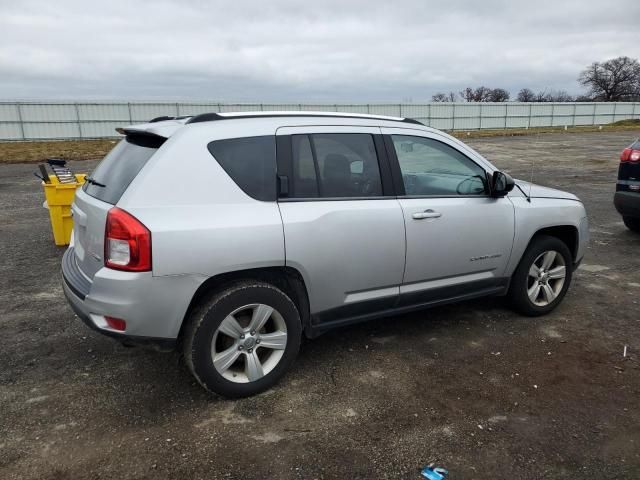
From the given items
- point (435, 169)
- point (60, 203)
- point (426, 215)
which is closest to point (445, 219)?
point (426, 215)

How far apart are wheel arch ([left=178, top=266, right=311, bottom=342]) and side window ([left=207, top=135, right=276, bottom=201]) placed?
1.57 feet

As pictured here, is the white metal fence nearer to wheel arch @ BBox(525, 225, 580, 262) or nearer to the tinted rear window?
wheel arch @ BBox(525, 225, 580, 262)

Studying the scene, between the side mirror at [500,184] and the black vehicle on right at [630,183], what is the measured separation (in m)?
3.75

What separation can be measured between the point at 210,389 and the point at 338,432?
85 cm

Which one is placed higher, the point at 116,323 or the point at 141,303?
the point at 141,303

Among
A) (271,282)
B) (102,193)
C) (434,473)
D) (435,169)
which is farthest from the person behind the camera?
(435,169)

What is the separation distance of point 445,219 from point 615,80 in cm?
9172

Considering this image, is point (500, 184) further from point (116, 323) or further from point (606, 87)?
point (606, 87)

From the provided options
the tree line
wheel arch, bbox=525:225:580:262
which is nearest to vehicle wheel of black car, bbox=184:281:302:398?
wheel arch, bbox=525:225:580:262

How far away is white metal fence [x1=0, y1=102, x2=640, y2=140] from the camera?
97.7ft

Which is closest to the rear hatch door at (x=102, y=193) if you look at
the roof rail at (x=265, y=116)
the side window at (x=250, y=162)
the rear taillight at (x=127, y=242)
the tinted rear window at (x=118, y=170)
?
the tinted rear window at (x=118, y=170)

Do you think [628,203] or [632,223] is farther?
[632,223]

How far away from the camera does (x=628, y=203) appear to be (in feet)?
23.2

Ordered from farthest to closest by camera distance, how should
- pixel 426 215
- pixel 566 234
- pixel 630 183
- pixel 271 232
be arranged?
pixel 630 183, pixel 566 234, pixel 426 215, pixel 271 232
